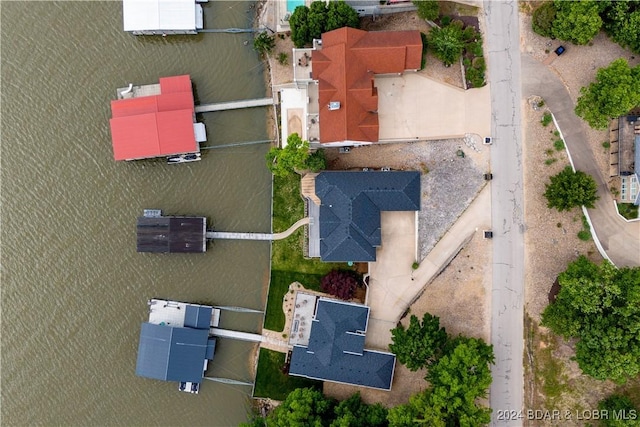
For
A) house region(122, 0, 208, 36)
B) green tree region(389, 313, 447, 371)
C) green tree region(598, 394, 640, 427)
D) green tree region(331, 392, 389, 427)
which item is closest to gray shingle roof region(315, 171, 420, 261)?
green tree region(389, 313, 447, 371)

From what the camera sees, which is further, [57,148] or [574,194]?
[57,148]

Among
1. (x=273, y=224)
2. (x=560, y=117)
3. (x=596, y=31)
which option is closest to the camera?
(x=596, y=31)

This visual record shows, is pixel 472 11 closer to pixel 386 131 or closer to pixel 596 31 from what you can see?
pixel 596 31

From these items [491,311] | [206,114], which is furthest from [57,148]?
[491,311]

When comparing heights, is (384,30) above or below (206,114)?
above

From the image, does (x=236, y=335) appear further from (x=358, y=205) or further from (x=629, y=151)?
(x=629, y=151)

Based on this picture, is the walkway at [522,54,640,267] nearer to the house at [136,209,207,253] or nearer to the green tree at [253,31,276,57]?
the green tree at [253,31,276,57]

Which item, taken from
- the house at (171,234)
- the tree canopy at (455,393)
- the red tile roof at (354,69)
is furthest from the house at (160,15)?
the tree canopy at (455,393)
